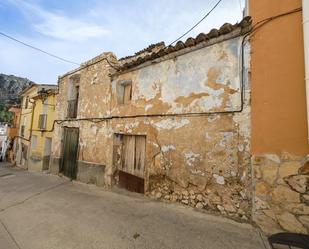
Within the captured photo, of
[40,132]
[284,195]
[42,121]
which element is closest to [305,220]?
[284,195]

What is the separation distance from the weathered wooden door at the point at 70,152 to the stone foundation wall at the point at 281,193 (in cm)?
775

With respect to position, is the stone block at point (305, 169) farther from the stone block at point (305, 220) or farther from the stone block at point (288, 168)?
the stone block at point (305, 220)

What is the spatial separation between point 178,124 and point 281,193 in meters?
2.70

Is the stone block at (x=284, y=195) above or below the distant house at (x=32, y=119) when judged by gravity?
below

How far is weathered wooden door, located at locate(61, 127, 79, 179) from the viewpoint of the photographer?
31.7 feet

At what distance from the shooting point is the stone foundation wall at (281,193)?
349 cm

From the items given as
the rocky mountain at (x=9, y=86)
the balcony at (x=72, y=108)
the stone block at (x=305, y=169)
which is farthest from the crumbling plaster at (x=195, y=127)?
the rocky mountain at (x=9, y=86)

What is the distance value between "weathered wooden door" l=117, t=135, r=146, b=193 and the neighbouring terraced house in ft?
0.11

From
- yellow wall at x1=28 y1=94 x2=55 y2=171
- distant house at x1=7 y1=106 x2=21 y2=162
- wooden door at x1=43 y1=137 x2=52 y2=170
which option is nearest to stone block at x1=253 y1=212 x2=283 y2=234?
yellow wall at x1=28 y1=94 x2=55 y2=171

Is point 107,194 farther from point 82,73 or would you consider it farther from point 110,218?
point 82,73

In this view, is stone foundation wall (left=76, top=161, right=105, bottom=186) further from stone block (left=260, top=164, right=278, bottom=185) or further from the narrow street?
stone block (left=260, top=164, right=278, bottom=185)

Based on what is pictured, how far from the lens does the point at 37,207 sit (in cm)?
574

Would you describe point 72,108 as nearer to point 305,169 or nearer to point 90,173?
point 90,173

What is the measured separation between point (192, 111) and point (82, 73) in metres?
6.83
